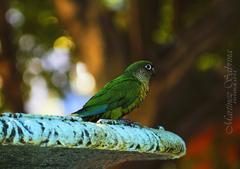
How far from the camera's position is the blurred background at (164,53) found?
7.27 m

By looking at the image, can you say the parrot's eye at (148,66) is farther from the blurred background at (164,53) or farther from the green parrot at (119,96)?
the blurred background at (164,53)

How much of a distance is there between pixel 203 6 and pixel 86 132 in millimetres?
6874

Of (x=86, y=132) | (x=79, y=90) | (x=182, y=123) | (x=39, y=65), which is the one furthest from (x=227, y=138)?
(x=86, y=132)

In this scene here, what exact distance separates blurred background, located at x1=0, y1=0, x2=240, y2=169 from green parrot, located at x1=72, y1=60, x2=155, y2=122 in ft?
13.0

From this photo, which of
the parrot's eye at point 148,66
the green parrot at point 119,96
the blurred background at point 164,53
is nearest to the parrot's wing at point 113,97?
the green parrot at point 119,96

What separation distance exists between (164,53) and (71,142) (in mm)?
5620

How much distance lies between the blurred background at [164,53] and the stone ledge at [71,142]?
4.81 meters

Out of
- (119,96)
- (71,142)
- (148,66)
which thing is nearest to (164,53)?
(148,66)

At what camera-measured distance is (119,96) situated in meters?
2.73

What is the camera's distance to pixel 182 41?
7.23m

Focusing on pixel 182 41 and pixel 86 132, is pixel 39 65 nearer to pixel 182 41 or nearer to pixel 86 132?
pixel 182 41

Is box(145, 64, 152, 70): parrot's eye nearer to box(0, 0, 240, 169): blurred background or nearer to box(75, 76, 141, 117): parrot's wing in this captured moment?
box(75, 76, 141, 117): parrot's wing

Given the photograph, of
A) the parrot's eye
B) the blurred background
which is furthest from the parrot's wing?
the blurred background

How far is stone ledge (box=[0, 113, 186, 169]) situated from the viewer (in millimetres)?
1757
